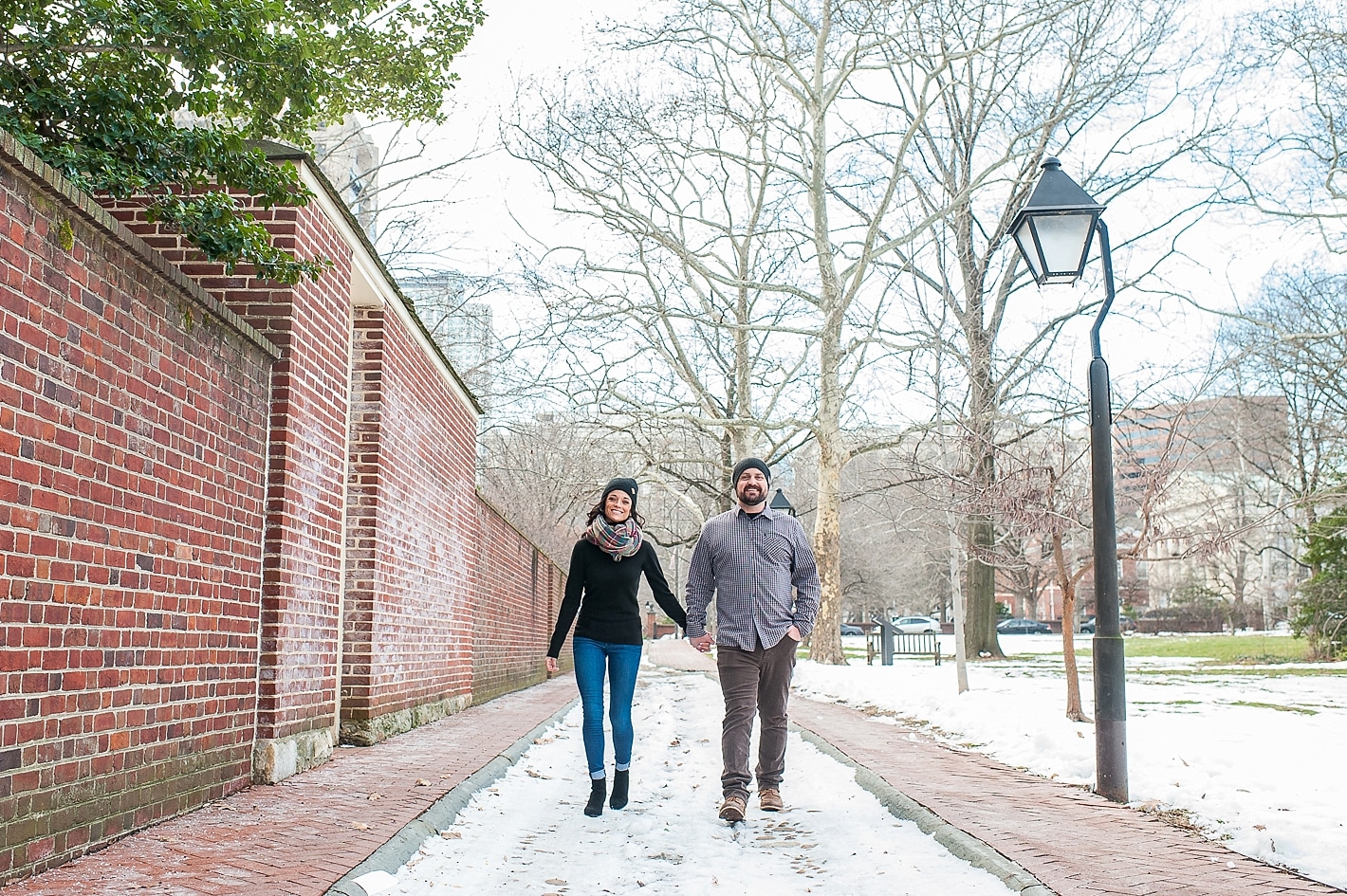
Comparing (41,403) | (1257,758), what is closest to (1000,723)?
(1257,758)

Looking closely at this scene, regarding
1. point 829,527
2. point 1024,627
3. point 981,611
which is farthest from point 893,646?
point 1024,627

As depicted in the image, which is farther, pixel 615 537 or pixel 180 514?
pixel 615 537

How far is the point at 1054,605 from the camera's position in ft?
322

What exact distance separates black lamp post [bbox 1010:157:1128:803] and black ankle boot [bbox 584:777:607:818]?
2752mm

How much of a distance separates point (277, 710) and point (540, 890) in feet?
8.55

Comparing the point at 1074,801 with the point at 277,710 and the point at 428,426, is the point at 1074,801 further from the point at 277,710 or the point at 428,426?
the point at 428,426

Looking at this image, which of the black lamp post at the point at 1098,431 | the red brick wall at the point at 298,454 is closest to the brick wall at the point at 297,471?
the red brick wall at the point at 298,454

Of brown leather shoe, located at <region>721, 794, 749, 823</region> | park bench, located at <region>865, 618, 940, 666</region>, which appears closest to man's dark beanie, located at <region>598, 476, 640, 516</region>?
brown leather shoe, located at <region>721, 794, 749, 823</region>

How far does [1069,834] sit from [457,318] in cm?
2462

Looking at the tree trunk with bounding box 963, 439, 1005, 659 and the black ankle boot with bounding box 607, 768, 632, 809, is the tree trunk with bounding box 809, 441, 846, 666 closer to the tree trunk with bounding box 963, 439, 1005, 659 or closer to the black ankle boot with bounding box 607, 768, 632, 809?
the tree trunk with bounding box 963, 439, 1005, 659

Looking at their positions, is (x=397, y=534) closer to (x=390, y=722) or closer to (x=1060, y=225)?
(x=390, y=722)

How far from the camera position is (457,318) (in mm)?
27922

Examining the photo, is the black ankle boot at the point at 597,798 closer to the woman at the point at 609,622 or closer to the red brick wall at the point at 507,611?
the woman at the point at 609,622

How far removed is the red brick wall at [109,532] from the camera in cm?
374
